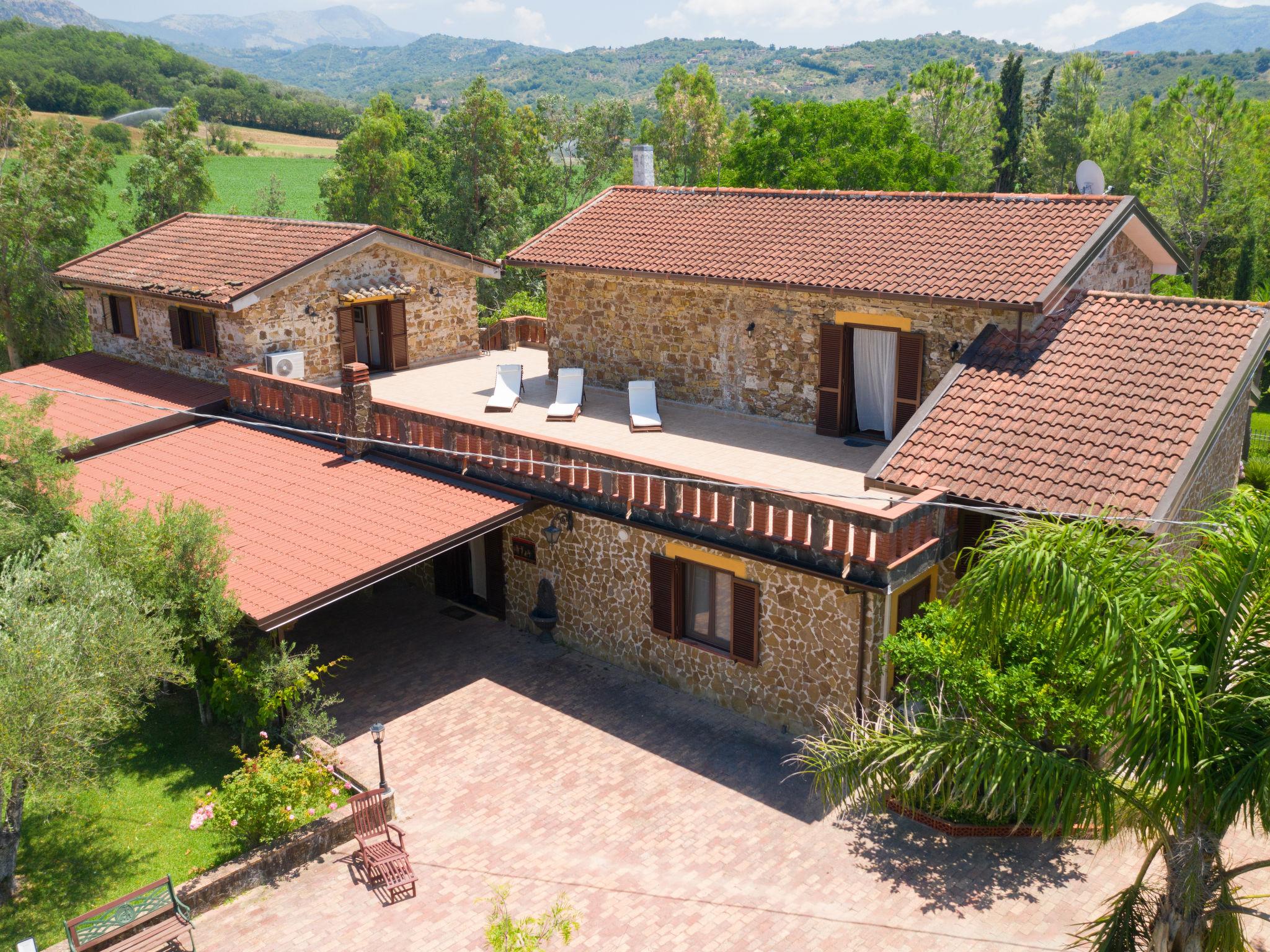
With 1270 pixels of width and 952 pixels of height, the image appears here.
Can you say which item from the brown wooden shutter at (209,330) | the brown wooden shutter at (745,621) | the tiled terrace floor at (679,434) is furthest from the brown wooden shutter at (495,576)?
the brown wooden shutter at (209,330)

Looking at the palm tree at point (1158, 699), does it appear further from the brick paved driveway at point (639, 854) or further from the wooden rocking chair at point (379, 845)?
the wooden rocking chair at point (379, 845)

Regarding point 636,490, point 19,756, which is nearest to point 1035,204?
point 636,490

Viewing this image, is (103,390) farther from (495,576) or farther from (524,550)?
(524,550)

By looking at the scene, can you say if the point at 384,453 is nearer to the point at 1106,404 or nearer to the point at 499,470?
the point at 499,470

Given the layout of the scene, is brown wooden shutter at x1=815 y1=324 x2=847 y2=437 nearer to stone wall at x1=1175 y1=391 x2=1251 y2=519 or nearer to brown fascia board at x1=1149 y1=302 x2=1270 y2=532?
stone wall at x1=1175 y1=391 x2=1251 y2=519

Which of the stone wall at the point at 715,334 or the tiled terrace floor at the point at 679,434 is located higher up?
the stone wall at the point at 715,334

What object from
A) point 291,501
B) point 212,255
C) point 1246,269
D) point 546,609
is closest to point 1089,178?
point 546,609
